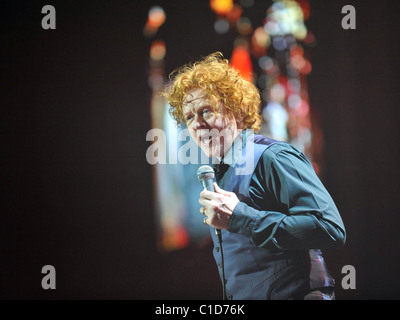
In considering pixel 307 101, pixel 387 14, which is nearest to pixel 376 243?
pixel 307 101

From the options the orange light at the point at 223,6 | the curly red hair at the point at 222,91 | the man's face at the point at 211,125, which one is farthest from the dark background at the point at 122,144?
the man's face at the point at 211,125

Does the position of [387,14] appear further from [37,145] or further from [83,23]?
[37,145]

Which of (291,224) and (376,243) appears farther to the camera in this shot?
(376,243)

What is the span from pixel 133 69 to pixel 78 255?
129cm

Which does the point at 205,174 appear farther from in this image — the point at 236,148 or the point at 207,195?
the point at 236,148

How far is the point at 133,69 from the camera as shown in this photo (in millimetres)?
2729

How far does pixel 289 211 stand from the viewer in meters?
1.80

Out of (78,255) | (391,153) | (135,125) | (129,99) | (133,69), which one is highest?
(133,69)

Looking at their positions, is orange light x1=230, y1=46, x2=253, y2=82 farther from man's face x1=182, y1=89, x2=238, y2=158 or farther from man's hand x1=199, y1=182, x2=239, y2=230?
man's hand x1=199, y1=182, x2=239, y2=230

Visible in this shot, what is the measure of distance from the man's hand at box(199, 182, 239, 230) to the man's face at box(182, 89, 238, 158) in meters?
0.32

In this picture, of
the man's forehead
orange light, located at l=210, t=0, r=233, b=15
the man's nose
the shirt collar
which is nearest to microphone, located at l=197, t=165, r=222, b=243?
the shirt collar

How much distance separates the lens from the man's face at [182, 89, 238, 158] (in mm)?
2141
